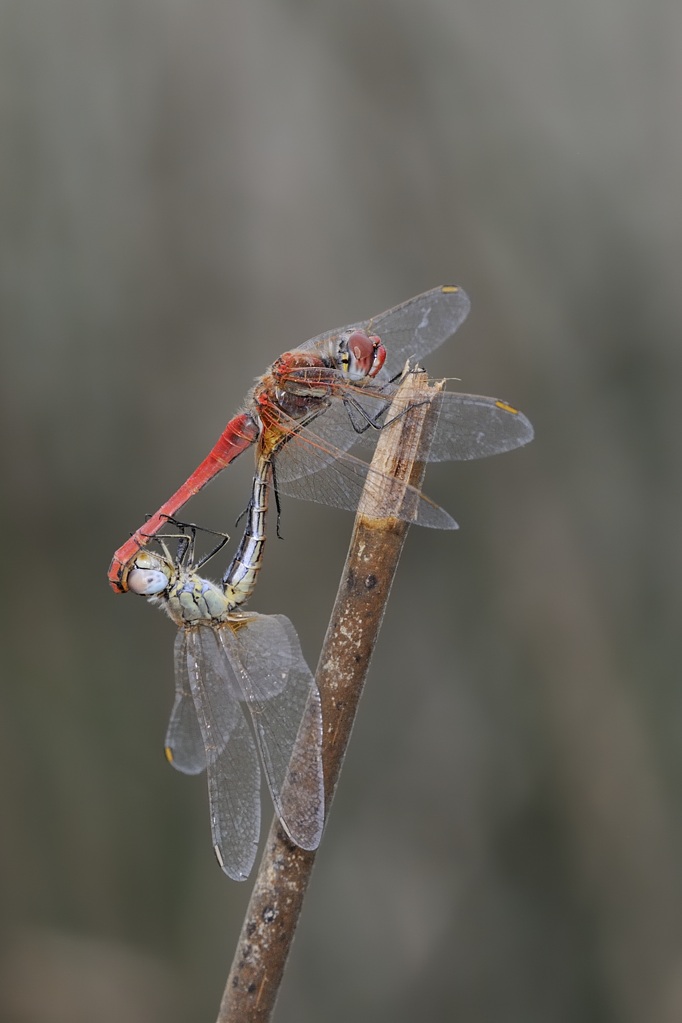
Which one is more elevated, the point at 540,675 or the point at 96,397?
the point at 96,397

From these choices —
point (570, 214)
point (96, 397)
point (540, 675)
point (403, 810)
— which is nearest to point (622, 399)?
point (570, 214)

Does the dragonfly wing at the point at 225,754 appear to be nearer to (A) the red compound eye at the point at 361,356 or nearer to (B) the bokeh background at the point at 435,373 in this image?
(A) the red compound eye at the point at 361,356

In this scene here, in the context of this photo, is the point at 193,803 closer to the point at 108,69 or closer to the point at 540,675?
the point at 540,675

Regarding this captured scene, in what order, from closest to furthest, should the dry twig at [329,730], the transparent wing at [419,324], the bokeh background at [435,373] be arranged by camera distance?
the dry twig at [329,730] < the transparent wing at [419,324] < the bokeh background at [435,373]

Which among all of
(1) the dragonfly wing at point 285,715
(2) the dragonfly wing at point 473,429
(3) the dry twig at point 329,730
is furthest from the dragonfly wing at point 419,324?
(1) the dragonfly wing at point 285,715

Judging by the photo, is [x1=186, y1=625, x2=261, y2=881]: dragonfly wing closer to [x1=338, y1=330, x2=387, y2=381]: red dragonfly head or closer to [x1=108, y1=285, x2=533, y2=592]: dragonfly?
[x1=108, y1=285, x2=533, y2=592]: dragonfly

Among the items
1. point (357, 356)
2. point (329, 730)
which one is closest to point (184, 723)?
point (329, 730)
